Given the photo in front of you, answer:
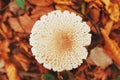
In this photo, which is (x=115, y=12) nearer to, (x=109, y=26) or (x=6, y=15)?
(x=109, y=26)

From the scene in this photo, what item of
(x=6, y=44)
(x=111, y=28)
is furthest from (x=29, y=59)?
(x=111, y=28)

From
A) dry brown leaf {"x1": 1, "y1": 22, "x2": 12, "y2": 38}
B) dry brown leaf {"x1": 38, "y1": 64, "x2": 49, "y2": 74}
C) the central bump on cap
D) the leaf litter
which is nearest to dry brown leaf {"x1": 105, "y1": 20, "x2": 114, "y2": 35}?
the leaf litter

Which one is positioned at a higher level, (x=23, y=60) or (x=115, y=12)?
(x=115, y=12)

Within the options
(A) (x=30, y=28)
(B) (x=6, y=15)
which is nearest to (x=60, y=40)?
(A) (x=30, y=28)

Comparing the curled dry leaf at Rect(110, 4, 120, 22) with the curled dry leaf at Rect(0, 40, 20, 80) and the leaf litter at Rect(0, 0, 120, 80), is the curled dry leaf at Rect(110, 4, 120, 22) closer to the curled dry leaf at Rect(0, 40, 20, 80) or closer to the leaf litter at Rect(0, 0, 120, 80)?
the leaf litter at Rect(0, 0, 120, 80)

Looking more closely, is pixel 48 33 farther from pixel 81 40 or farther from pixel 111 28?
pixel 111 28

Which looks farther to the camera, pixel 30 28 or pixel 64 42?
pixel 30 28
